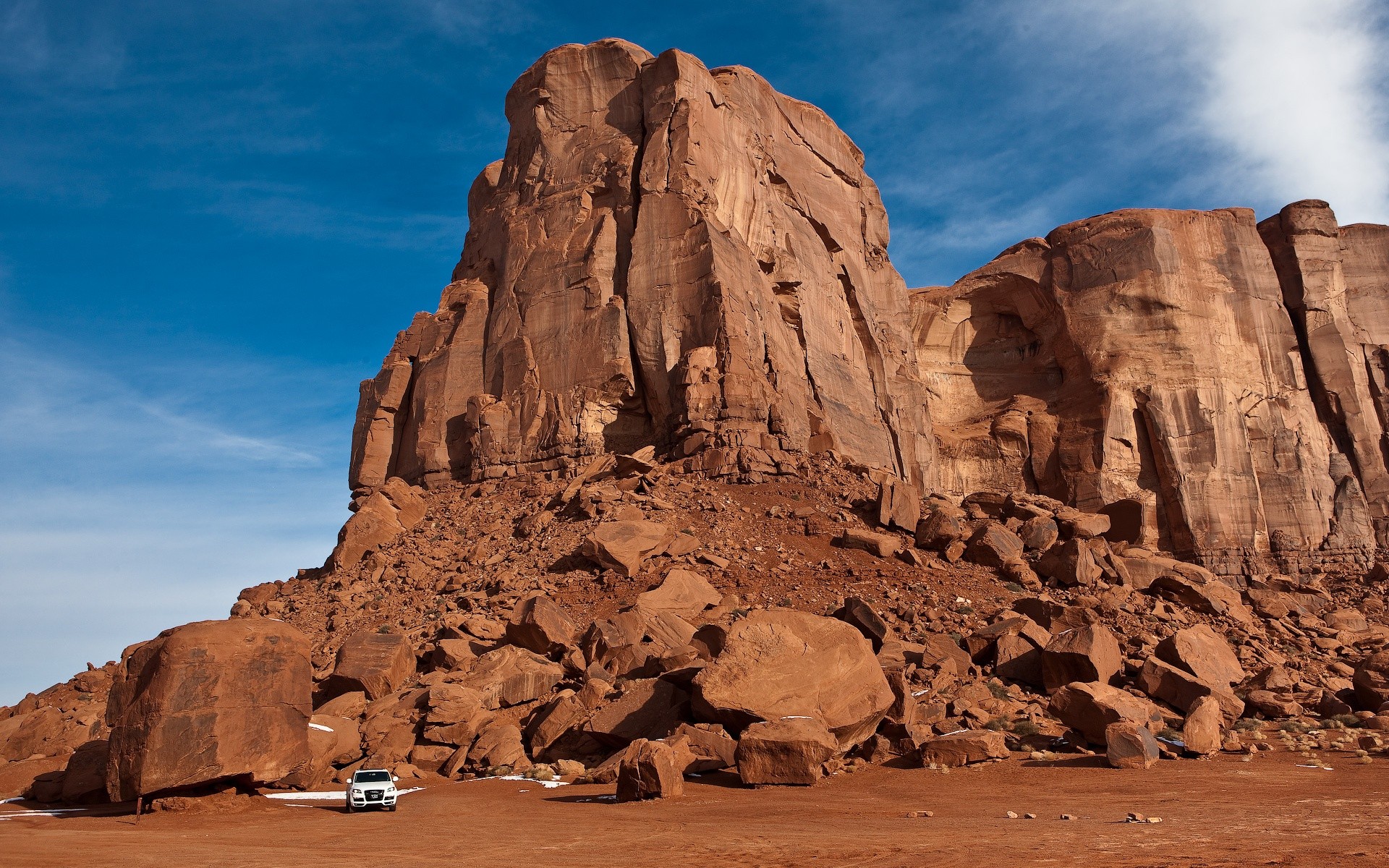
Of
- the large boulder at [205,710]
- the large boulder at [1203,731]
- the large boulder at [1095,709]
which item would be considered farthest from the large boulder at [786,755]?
the large boulder at [205,710]

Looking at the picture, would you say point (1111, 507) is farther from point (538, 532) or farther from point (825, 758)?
point (825, 758)

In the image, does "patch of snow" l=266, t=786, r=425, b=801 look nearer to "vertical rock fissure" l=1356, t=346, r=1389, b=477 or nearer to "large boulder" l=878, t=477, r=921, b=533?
"large boulder" l=878, t=477, r=921, b=533

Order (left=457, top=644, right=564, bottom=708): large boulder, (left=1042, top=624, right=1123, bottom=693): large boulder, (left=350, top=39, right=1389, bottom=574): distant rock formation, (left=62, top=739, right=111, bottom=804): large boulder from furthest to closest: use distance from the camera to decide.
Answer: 1. (left=350, top=39, right=1389, bottom=574): distant rock formation
2. (left=457, top=644, right=564, bottom=708): large boulder
3. (left=1042, top=624, right=1123, bottom=693): large boulder
4. (left=62, top=739, right=111, bottom=804): large boulder

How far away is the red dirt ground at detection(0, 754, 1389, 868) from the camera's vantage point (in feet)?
A: 24.9

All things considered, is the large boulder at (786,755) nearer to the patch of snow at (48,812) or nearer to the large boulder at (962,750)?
the large boulder at (962,750)

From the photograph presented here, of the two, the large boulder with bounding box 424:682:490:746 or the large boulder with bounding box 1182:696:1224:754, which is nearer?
the large boulder with bounding box 1182:696:1224:754

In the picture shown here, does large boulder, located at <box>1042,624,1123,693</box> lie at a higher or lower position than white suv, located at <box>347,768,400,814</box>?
higher

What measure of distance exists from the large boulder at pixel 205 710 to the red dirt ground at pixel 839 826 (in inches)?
21.5

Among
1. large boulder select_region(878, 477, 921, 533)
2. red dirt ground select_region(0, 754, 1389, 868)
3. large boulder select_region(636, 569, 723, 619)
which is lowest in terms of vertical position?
red dirt ground select_region(0, 754, 1389, 868)

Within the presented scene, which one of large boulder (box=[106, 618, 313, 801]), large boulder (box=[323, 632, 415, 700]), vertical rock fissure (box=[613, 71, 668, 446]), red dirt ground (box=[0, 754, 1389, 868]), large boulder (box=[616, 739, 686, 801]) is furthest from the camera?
vertical rock fissure (box=[613, 71, 668, 446])

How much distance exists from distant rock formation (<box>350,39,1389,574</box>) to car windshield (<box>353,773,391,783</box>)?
45.6 ft

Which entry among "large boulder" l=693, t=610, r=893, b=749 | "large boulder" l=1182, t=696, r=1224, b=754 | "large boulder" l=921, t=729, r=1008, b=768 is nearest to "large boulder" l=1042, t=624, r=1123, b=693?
"large boulder" l=1182, t=696, r=1224, b=754

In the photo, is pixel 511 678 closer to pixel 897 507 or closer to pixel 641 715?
pixel 641 715

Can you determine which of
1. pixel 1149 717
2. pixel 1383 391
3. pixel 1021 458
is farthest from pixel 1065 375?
pixel 1149 717
